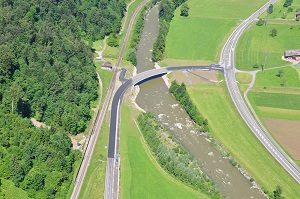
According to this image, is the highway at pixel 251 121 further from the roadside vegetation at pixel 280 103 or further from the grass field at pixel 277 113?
the grass field at pixel 277 113

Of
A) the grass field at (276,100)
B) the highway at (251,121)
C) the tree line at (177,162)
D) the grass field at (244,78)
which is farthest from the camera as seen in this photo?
the grass field at (244,78)

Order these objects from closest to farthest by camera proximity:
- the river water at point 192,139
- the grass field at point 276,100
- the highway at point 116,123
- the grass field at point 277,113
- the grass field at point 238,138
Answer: the highway at point 116,123
the river water at point 192,139
the grass field at point 238,138
the grass field at point 277,113
the grass field at point 276,100

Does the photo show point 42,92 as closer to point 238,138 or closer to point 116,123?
point 116,123

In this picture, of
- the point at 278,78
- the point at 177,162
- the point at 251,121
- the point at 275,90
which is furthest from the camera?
the point at 278,78

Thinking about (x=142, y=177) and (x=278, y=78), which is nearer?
(x=142, y=177)

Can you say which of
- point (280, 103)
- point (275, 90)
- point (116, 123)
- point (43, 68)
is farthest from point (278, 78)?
point (43, 68)

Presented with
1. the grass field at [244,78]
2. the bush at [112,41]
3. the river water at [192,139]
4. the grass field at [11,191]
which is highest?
the bush at [112,41]

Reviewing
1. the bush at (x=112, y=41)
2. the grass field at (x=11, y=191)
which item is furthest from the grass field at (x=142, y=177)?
the bush at (x=112, y=41)
